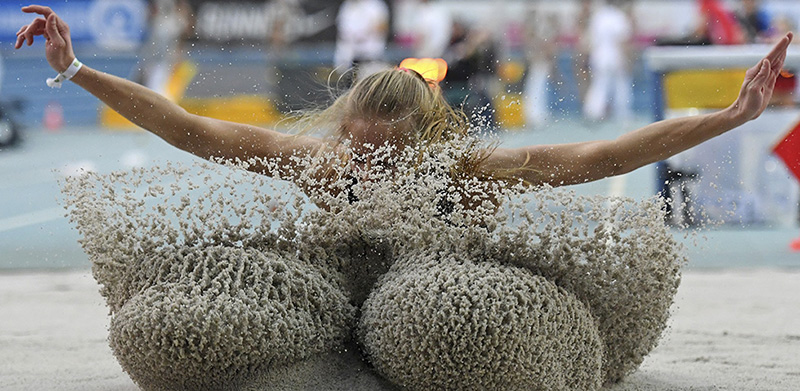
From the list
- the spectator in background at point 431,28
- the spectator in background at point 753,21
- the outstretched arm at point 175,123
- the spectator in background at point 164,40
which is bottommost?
the spectator in background at point 164,40

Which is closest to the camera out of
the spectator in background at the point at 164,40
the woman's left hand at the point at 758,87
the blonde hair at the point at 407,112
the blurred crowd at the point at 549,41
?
the woman's left hand at the point at 758,87

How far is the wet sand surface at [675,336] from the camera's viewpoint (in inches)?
148

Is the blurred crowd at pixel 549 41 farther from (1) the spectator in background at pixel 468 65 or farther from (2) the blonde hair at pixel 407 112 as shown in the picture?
(2) the blonde hair at pixel 407 112

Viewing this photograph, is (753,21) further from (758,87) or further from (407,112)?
(407,112)

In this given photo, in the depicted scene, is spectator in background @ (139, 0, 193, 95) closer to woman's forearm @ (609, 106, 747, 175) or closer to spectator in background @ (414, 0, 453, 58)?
spectator in background @ (414, 0, 453, 58)

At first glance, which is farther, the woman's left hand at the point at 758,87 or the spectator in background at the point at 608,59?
the spectator in background at the point at 608,59

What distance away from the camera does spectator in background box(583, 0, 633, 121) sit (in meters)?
18.6

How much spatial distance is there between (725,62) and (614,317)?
6.37 metres

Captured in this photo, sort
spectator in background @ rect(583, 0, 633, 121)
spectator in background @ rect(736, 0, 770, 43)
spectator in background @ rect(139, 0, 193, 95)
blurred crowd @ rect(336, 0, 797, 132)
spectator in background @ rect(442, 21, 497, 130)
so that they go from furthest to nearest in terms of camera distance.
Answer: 1. spectator in background @ rect(139, 0, 193, 95)
2. spectator in background @ rect(583, 0, 633, 121)
3. spectator in background @ rect(736, 0, 770, 43)
4. blurred crowd @ rect(336, 0, 797, 132)
5. spectator in background @ rect(442, 21, 497, 130)

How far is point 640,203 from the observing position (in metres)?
3.06

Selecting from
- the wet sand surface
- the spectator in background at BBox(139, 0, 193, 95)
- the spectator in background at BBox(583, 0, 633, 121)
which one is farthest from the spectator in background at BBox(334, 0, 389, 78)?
the wet sand surface

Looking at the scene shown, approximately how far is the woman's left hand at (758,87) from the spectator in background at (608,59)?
15.5m

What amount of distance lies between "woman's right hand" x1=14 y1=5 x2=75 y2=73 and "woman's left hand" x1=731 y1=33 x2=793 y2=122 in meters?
2.16

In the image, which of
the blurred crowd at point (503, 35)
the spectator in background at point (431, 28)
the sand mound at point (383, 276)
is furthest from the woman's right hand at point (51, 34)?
the spectator in background at point (431, 28)
